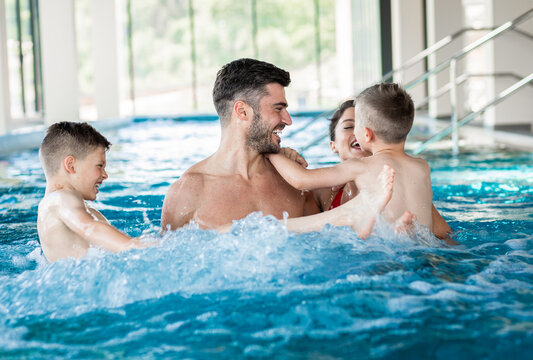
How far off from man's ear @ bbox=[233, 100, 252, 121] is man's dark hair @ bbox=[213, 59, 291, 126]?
0.02 m

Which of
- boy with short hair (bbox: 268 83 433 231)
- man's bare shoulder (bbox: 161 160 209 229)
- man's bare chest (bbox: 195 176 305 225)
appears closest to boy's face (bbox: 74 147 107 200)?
man's bare shoulder (bbox: 161 160 209 229)

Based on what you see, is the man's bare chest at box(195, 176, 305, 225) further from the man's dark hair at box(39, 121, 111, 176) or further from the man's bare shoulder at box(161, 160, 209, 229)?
the man's dark hair at box(39, 121, 111, 176)

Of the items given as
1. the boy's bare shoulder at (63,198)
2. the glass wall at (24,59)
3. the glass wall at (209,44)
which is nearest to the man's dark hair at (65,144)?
the boy's bare shoulder at (63,198)

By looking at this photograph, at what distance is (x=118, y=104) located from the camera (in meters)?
17.7

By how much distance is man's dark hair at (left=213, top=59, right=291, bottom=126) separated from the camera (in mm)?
3010

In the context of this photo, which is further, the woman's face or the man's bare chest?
the woman's face

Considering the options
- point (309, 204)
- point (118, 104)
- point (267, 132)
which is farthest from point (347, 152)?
point (118, 104)

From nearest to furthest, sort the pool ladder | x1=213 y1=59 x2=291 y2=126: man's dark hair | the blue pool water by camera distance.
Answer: the blue pool water < x1=213 y1=59 x2=291 y2=126: man's dark hair < the pool ladder

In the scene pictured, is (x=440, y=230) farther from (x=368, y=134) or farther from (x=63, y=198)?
(x=63, y=198)

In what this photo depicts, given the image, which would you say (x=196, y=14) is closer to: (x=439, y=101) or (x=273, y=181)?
(x=439, y=101)

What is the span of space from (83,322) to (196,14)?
2949 cm

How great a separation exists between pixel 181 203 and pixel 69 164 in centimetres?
53

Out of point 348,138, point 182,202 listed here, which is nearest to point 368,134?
point 348,138

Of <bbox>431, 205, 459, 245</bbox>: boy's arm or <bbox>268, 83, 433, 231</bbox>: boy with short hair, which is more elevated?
<bbox>268, 83, 433, 231</bbox>: boy with short hair
